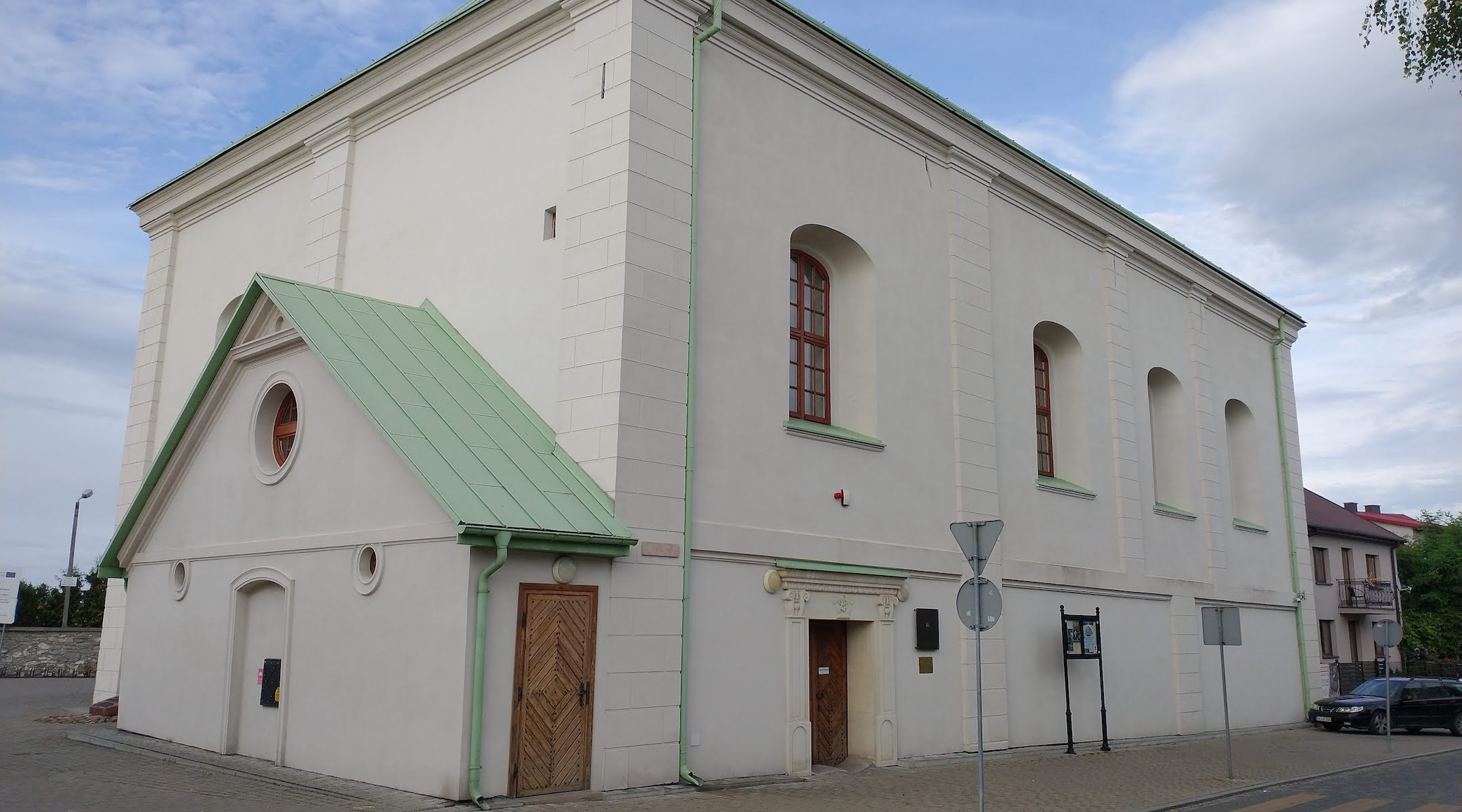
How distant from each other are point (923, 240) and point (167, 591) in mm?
12550

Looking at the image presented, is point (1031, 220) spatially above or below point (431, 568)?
above

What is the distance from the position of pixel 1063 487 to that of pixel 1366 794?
7.34 metres

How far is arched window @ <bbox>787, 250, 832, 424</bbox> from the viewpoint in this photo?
16766mm

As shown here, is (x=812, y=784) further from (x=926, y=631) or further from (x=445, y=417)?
(x=445, y=417)

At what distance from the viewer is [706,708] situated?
13883 mm

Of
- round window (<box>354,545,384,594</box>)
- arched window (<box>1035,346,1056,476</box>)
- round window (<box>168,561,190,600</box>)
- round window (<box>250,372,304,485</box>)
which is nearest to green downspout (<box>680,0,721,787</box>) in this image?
round window (<box>354,545,384,594</box>)

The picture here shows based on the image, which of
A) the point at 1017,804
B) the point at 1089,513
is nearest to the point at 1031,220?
the point at 1089,513

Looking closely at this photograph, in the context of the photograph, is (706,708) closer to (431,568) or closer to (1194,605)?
(431,568)

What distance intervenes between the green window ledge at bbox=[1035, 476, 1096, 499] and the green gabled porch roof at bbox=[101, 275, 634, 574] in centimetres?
1020

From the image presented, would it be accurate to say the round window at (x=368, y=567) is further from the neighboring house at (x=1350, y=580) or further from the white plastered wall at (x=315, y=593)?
the neighboring house at (x=1350, y=580)

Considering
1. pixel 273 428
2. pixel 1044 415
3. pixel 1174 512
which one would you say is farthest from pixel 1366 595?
pixel 273 428

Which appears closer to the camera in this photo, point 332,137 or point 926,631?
point 926,631

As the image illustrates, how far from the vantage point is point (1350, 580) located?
135ft

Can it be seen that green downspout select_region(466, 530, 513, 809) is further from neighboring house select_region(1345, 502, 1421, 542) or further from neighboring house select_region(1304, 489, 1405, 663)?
neighboring house select_region(1345, 502, 1421, 542)
